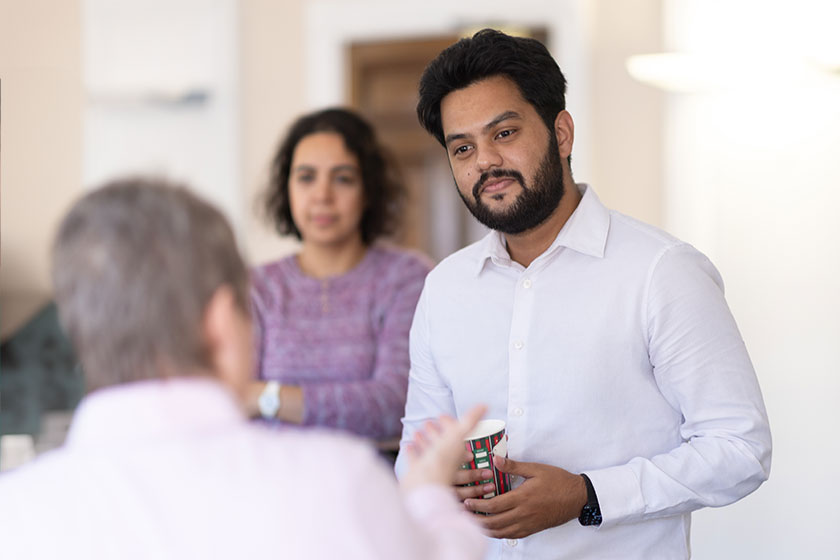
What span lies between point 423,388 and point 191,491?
96cm

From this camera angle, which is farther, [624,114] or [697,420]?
[624,114]

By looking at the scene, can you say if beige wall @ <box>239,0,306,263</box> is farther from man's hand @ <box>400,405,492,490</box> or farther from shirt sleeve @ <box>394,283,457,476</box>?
man's hand @ <box>400,405,492,490</box>

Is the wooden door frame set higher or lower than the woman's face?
higher

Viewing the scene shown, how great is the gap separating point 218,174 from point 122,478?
3.22 meters

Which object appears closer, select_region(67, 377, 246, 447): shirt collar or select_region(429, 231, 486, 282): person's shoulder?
select_region(67, 377, 246, 447): shirt collar

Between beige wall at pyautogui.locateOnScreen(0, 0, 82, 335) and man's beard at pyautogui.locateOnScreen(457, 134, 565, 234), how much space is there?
2.13 metres

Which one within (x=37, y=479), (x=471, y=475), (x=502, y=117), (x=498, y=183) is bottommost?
(x=471, y=475)

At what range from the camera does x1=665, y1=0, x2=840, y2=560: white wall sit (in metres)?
2.08

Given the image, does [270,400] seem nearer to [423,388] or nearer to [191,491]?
[423,388]

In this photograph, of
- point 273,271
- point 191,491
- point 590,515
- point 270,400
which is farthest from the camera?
point 273,271

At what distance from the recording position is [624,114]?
3465 millimetres

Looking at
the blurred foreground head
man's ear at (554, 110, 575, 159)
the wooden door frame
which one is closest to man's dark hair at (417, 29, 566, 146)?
man's ear at (554, 110, 575, 159)

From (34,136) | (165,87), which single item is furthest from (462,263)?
(165,87)

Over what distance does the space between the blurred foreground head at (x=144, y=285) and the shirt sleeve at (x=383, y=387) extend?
3.61 ft
